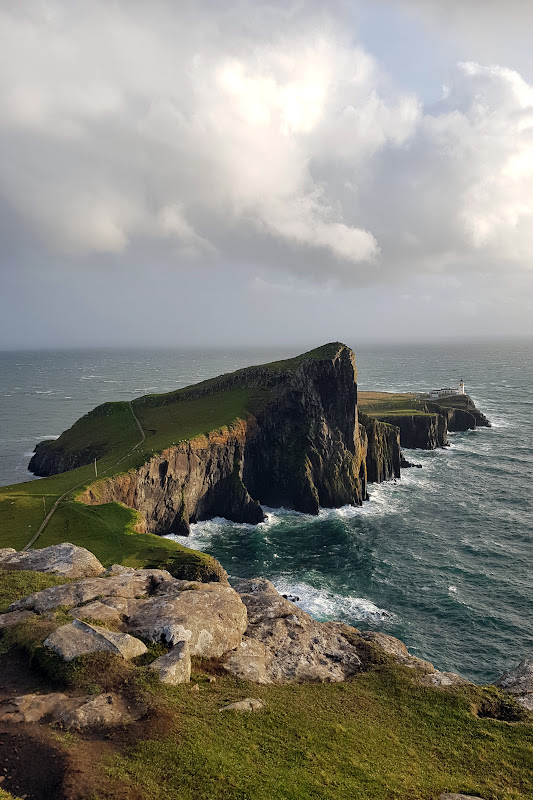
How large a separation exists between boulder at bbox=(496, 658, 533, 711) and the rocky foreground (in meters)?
0.06

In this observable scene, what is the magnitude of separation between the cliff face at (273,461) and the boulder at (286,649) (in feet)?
141

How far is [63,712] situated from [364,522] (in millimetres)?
67358

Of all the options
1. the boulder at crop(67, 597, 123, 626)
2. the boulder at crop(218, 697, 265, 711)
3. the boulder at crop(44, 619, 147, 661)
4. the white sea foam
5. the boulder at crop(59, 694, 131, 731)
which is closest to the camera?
the boulder at crop(59, 694, 131, 731)

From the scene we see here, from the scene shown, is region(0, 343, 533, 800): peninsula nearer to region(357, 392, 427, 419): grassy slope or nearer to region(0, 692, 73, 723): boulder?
region(0, 692, 73, 723): boulder

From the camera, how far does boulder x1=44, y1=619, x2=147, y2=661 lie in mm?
20109

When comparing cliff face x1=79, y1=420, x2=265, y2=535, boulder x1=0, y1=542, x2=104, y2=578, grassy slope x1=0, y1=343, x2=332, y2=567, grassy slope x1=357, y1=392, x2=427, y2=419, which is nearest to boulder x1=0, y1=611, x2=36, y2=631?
boulder x1=0, y1=542, x2=104, y2=578

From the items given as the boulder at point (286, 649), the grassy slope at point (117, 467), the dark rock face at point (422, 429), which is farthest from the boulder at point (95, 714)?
the dark rock face at point (422, 429)

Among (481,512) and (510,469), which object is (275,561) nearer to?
(481,512)

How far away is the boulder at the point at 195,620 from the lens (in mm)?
23266

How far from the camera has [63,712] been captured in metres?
17.1

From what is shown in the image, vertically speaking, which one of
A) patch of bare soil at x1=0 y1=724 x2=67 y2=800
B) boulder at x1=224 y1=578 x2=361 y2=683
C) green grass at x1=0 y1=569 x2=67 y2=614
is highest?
patch of bare soil at x1=0 y1=724 x2=67 y2=800

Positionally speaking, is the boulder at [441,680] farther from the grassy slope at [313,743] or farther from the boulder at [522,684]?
the boulder at [522,684]

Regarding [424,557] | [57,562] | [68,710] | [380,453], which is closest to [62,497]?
[57,562]

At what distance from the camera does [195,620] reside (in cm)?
2448
